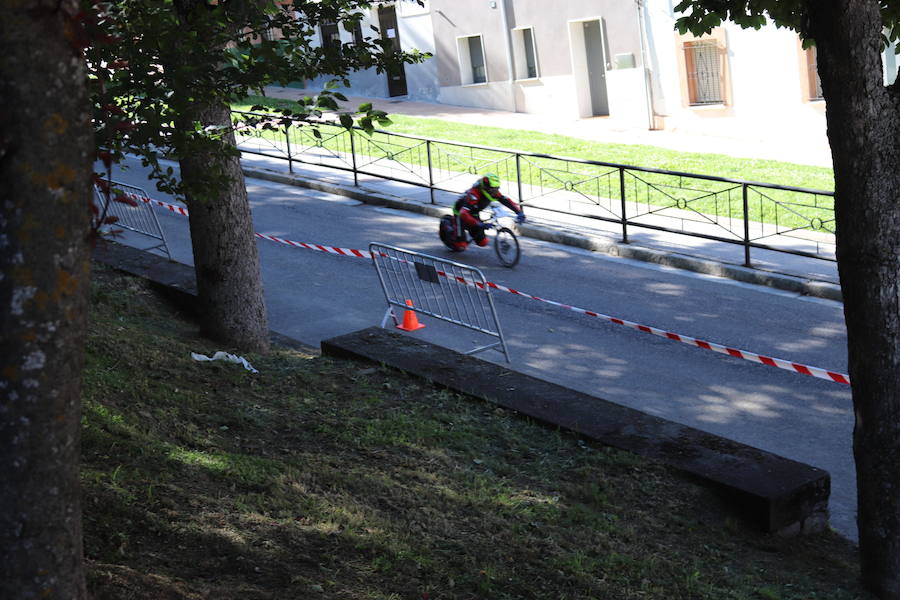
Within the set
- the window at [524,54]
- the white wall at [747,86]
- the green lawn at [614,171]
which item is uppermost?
the window at [524,54]

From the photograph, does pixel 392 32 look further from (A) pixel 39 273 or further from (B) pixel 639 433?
(A) pixel 39 273

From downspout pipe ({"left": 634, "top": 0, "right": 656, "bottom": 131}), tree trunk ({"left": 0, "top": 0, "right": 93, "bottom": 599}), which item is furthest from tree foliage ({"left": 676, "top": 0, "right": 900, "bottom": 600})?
downspout pipe ({"left": 634, "top": 0, "right": 656, "bottom": 131})

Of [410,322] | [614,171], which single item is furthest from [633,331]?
[614,171]

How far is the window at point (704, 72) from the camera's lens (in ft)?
76.0

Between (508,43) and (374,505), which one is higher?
(508,43)

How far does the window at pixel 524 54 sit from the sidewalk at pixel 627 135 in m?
1.13

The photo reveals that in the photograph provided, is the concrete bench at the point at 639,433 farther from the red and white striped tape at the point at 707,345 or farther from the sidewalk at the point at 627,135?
the sidewalk at the point at 627,135

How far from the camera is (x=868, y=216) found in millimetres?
5316

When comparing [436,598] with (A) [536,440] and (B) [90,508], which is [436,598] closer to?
(B) [90,508]

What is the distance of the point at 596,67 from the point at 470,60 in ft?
13.3

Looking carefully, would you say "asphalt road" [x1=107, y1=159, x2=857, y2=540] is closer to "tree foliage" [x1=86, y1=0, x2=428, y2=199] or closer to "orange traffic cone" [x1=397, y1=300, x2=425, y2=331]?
"orange traffic cone" [x1=397, y1=300, x2=425, y2=331]

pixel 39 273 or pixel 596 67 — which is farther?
pixel 596 67

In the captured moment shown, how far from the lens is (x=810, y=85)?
21.7m

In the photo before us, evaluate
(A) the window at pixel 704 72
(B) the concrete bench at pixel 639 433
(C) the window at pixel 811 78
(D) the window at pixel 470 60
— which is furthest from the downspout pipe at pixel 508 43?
(B) the concrete bench at pixel 639 433
